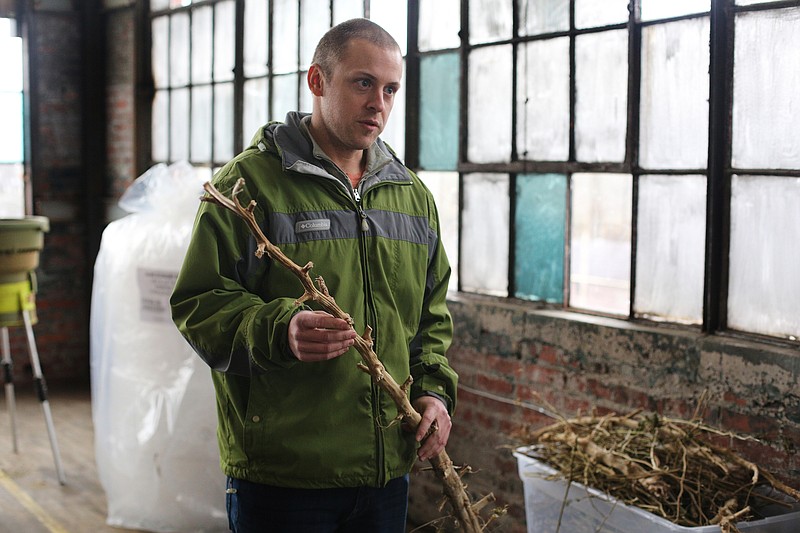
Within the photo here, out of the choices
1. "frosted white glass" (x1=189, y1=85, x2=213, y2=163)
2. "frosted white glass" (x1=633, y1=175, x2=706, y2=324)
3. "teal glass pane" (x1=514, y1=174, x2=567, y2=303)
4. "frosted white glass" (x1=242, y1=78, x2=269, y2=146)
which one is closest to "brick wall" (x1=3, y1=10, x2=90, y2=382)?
"frosted white glass" (x1=189, y1=85, x2=213, y2=163)

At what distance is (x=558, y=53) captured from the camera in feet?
10.6

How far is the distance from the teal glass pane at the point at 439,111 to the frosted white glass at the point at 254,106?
1.21 m

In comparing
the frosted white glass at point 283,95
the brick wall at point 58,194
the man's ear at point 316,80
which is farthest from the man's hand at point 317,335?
the brick wall at point 58,194

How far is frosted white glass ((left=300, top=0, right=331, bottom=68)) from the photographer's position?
4418 mm

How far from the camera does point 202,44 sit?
544 cm

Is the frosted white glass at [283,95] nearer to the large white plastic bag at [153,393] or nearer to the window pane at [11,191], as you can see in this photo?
the large white plastic bag at [153,393]

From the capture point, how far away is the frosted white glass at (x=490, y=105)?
3436mm

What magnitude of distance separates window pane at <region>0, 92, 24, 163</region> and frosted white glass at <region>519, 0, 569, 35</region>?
13.4 ft

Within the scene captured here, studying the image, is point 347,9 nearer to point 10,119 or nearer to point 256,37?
point 256,37

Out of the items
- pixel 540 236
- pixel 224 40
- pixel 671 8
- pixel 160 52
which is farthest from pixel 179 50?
pixel 671 8

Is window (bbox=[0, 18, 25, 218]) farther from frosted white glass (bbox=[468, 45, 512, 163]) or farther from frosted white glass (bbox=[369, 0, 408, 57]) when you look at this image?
frosted white glass (bbox=[468, 45, 512, 163])

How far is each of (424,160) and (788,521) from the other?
204cm

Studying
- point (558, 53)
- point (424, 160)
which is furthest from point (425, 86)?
point (558, 53)

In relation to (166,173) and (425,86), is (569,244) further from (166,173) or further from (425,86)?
(166,173)
